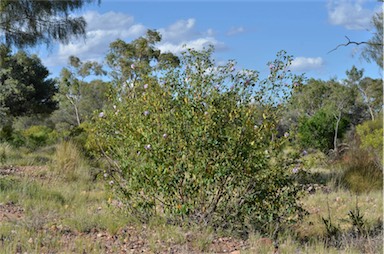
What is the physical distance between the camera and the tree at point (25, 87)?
26.4 meters

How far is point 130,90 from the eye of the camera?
6219 mm

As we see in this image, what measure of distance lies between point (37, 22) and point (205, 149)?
922 cm

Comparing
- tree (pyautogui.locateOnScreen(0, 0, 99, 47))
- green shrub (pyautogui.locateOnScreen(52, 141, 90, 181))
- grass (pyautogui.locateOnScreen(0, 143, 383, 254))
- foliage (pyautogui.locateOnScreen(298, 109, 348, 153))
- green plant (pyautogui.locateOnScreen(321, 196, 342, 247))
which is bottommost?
green plant (pyautogui.locateOnScreen(321, 196, 342, 247))

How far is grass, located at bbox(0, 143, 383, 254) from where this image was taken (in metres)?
5.06

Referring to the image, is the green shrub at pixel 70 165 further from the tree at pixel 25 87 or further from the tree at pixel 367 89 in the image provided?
the tree at pixel 367 89

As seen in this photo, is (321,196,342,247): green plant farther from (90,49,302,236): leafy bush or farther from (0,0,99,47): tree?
(0,0,99,47): tree

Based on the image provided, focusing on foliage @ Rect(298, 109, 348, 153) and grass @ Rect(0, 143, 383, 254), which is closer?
grass @ Rect(0, 143, 383, 254)

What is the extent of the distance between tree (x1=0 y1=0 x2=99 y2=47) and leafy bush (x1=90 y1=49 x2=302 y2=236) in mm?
7657

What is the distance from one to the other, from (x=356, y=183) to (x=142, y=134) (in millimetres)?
5767

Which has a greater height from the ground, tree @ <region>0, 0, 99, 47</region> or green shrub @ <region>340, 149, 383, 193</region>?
tree @ <region>0, 0, 99, 47</region>

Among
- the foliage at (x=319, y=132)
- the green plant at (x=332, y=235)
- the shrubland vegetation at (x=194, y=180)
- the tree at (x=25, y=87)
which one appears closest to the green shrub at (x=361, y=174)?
the shrubland vegetation at (x=194, y=180)

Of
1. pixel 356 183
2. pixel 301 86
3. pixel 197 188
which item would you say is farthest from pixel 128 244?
pixel 356 183

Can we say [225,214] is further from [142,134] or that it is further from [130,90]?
[130,90]

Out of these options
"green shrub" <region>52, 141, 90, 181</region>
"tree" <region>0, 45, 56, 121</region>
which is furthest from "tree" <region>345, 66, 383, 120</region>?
"green shrub" <region>52, 141, 90, 181</region>
